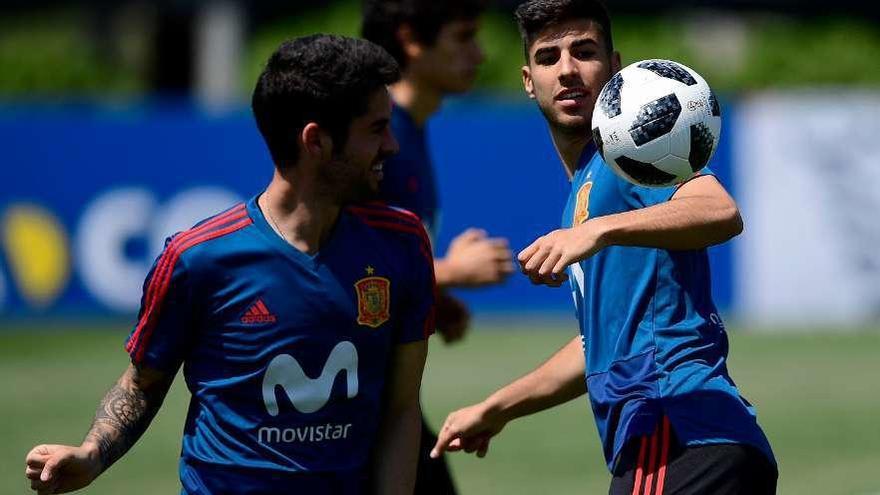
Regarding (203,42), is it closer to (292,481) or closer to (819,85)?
(819,85)

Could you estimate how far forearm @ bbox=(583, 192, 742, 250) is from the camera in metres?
4.43

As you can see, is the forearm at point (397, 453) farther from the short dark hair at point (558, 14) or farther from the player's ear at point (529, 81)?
the short dark hair at point (558, 14)

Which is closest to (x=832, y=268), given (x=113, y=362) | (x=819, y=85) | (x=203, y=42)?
(x=819, y=85)

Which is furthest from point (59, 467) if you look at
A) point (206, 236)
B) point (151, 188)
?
point (151, 188)

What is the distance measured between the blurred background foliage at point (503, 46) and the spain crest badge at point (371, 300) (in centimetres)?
1819

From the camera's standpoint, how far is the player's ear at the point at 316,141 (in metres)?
4.82

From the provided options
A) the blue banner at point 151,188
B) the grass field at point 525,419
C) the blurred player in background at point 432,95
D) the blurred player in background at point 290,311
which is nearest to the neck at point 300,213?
the blurred player in background at point 290,311

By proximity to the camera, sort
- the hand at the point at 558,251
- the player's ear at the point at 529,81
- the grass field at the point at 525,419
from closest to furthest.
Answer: the hand at the point at 558,251 < the player's ear at the point at 529,81 < the grass field at the point at 525,419

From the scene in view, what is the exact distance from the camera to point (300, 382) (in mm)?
4836

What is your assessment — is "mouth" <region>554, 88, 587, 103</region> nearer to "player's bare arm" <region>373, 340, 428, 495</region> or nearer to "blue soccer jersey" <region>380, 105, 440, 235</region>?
"player's bare arm" <region>373, 340, 428, 495</region>

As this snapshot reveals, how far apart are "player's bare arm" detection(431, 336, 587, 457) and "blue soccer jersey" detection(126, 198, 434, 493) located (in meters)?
0.67

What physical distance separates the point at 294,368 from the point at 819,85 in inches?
754

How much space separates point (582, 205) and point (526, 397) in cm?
82

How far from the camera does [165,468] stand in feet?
34.0
